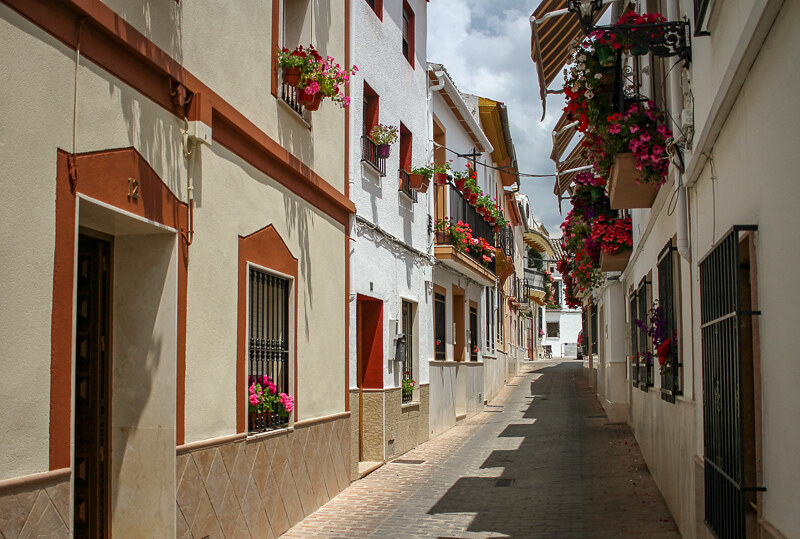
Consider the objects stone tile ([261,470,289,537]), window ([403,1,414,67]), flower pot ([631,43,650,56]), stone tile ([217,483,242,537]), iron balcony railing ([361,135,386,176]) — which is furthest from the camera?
window ([403,1,414,67])

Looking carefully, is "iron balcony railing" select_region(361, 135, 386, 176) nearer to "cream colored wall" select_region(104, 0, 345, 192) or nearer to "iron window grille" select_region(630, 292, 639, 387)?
"cream colored wall" select_region(104, 0, 345, 192)

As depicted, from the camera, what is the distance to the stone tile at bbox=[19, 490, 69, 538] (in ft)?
14.8

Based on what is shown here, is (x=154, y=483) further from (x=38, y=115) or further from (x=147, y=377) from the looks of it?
(x=38, y=115)

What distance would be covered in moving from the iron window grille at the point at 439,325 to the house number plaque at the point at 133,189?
38.3 feet

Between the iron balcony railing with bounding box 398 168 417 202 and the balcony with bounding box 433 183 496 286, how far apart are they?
6.44 feet

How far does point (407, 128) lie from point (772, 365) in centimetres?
1117

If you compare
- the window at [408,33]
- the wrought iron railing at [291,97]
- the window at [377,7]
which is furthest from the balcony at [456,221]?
the wrought iron railing at [291,97]

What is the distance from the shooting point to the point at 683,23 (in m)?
6.82

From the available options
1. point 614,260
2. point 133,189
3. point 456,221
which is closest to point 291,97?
point 133,189

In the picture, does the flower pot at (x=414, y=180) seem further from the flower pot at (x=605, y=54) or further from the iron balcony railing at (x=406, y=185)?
the flower pot at (x=605, y=54)

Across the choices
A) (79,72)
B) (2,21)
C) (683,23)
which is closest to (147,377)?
(79,72)

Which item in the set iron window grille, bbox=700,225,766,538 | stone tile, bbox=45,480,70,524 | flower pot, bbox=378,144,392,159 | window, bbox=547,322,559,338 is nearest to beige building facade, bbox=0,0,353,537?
stone tile, bbox=45,480,70,524

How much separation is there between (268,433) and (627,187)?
14.5 ft

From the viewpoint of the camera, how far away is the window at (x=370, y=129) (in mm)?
12664
